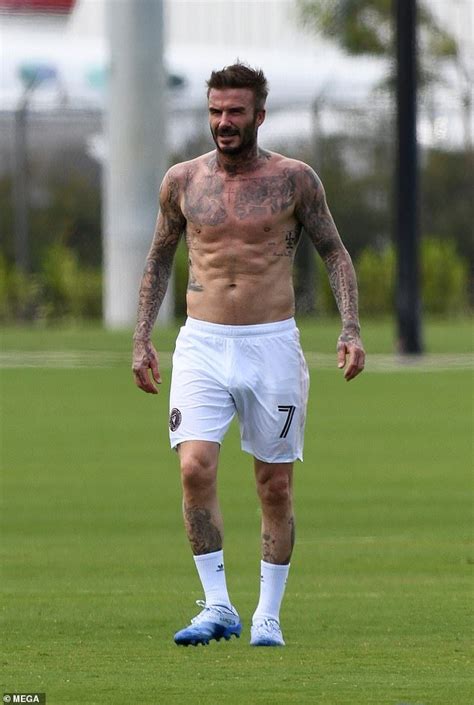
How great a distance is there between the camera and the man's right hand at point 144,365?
8852mm

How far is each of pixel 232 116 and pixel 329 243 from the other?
2.31 ft

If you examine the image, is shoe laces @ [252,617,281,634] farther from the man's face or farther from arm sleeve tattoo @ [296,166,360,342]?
the man's face

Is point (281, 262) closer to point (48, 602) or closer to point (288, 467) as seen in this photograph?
→ point (288, 467)

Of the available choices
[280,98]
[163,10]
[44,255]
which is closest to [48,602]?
[163,10]

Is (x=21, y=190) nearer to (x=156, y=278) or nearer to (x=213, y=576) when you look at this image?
(x=156, y=278)

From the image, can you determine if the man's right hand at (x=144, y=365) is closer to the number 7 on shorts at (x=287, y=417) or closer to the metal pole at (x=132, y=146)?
the number 7 on shorts at (x=287, y=417)

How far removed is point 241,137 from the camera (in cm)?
867

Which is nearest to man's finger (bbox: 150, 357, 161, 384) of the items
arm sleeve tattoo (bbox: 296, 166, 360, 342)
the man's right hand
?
the man's right hand

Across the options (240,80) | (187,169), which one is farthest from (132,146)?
(240,80)

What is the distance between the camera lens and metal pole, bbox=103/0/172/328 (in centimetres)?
3459

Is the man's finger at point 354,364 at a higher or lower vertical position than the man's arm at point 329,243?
lower

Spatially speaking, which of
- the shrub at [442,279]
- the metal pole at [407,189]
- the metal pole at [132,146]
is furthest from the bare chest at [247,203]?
the shrub at [442,279]

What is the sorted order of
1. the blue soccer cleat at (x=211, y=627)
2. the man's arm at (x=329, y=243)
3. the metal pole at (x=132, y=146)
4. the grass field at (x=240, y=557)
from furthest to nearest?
1. the metal pole at (x=132, y=146)
2. the man's arm at (x=329, y=243)
3. the blue soccer cleat at (x=211, y=627)
4. the grass field at (x=240, y=557)

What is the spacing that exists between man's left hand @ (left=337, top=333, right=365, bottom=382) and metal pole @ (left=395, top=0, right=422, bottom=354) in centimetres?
1874
